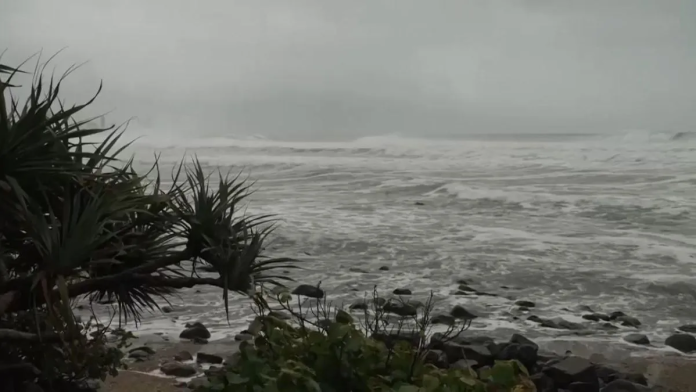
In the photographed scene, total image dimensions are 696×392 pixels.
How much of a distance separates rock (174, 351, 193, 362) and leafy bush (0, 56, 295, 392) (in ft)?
3.57

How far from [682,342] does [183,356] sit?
2514 millimetres

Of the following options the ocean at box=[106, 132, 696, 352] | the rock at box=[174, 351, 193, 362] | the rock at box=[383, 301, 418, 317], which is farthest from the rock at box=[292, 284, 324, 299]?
the rock at box=[174, 351, 193, 362]

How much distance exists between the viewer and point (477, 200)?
897cm

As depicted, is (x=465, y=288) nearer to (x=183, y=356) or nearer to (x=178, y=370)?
(x=183, y=356)

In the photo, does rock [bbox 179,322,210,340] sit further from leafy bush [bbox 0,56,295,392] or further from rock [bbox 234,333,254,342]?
leafy bush [bbox 0,56,295,392]

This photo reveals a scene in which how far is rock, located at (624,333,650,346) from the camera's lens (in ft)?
12.1

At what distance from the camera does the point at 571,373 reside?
284 cm

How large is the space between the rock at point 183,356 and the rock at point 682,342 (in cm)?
244

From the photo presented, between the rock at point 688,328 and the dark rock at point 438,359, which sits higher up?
the dark rock at point 438,359

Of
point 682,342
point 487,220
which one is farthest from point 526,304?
point 487,220

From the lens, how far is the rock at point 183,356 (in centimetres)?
312

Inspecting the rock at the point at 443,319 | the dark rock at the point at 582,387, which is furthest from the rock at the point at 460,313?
the dark rock at the point at 582,387

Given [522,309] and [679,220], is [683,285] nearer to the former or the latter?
[522,309]

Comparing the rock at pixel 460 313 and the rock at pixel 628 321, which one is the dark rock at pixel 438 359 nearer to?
the rock at pixel 460 313
